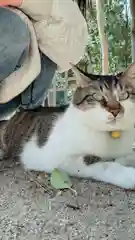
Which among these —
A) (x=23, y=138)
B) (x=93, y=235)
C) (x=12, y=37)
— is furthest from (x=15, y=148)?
(x=93, y=235)

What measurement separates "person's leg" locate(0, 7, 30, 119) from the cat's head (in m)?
0.30

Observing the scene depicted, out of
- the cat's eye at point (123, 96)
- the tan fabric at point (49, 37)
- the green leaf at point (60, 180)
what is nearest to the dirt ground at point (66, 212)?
the green leaf at point (60, 180)

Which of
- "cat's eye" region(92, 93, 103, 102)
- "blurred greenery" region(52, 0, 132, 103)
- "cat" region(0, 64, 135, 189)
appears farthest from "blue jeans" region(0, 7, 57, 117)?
"blurred greenery" region(52, 0, 132, 103)

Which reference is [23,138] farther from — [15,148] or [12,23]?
[12,23]

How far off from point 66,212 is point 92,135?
38 centimetres

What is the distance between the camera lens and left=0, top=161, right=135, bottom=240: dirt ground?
44.4 inches

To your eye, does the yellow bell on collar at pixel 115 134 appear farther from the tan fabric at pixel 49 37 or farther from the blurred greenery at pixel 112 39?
the blurred greenery at pixel 112 39

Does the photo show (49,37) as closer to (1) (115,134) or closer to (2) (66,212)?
(1) (115,134)

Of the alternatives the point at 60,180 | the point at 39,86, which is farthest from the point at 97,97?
the point at 39,86

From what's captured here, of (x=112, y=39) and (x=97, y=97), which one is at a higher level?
(x=97, y=97)

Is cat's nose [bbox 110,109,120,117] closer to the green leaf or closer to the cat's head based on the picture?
the cat's head

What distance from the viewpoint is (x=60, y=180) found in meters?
1.49

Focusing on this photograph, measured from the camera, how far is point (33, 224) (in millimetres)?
1190

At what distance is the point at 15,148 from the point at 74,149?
0.32 m
